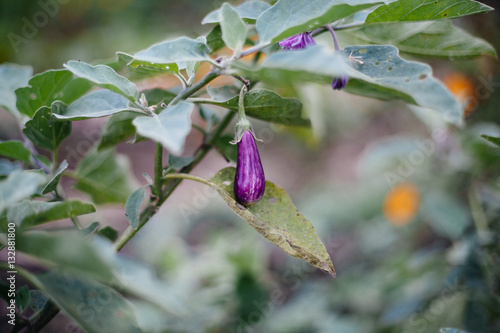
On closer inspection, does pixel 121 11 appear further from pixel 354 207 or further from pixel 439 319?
pixel 439 319

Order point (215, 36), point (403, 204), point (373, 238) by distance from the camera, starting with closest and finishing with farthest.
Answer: point (215, 36) → point (403, 204) → point (373, 238)

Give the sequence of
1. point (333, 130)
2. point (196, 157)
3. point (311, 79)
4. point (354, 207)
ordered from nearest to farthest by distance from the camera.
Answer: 1. point (311, 79)
2. point (196, 157)
3. point (354, 207)
4. point (333, 130)

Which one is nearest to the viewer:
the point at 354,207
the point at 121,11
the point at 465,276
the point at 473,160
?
the point at 465,276

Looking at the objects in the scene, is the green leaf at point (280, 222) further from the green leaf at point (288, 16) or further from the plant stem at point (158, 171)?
the green leaf at point (288, 16)

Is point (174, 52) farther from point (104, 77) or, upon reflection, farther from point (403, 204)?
point (403, 204)

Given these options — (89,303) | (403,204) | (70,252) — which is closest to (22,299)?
(89,303)

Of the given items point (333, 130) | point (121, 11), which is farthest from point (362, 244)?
point (121, 11)

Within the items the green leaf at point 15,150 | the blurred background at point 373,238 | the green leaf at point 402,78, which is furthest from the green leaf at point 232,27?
the green leaf at point 15,150
